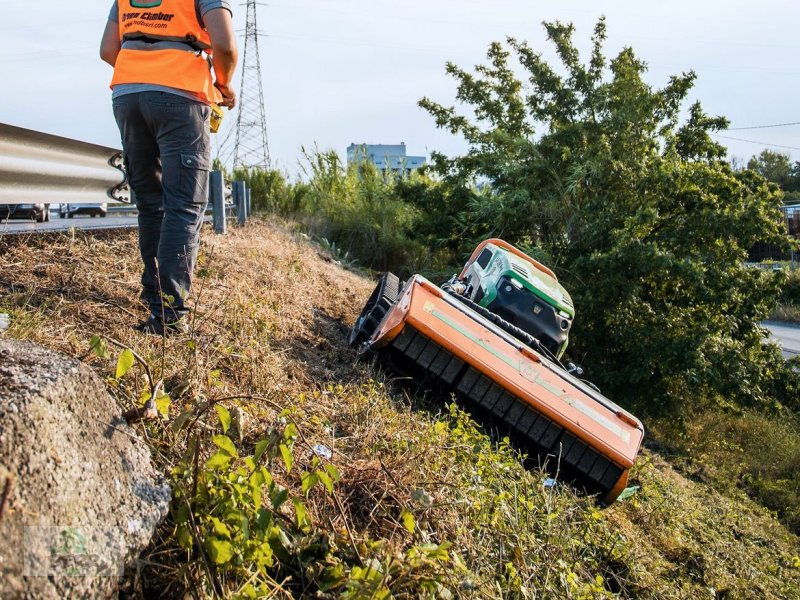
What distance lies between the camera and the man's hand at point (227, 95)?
4.52m

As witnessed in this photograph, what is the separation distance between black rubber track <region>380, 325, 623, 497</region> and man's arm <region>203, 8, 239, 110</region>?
195cm

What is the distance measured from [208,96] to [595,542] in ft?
10.6

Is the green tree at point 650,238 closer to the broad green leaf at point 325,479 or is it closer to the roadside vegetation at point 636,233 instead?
the roadside vegetation at point 636,233

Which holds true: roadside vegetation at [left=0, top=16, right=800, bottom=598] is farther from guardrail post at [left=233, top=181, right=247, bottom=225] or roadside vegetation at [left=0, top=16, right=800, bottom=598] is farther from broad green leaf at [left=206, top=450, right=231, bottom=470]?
guardrail post at [left=233, top=181, right=247, bottom=225]

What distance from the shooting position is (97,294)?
4539 millimetres

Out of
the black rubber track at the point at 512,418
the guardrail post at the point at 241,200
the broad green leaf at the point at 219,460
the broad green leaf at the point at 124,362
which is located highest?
the broad green leaf at the point at 124,362

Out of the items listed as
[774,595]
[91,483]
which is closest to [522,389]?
[774,595]

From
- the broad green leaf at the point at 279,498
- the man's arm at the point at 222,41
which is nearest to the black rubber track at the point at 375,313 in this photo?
the man's arm at the point at 222,41

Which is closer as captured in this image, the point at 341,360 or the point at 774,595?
the point at 774,595

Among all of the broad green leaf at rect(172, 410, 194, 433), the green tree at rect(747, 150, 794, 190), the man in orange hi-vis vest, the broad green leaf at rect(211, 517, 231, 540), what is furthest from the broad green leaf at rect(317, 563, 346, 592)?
the green tree at rect(747, 150, 794, 190)

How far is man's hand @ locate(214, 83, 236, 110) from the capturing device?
452cm

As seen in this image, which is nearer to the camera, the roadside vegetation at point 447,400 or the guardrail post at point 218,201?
the roadside vegetation at point 447,400

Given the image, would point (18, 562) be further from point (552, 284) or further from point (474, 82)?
point (474, 82)

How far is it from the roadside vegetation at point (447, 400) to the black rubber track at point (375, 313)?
7.5 inches
